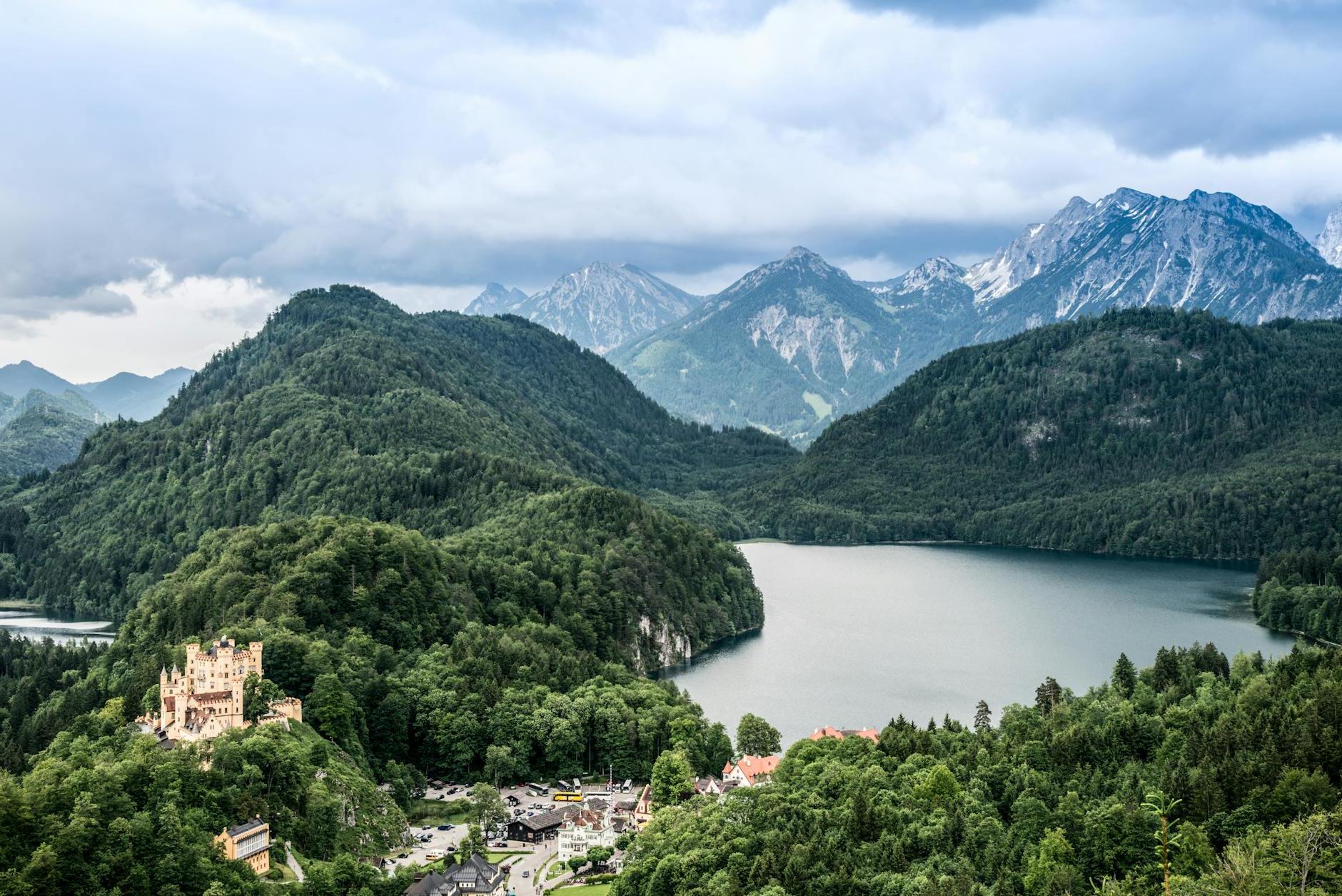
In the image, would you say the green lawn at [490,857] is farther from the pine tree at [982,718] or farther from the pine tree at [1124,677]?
the pine tree at [1124,677]

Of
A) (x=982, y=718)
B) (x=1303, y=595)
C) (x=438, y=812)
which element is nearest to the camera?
(x=438, y=812)

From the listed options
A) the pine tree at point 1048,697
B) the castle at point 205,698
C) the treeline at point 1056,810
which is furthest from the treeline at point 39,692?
the pine tree at point 1048,697

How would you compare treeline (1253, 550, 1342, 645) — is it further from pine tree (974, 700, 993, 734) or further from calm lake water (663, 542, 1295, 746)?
pine tree (974, 700, 993, 734)

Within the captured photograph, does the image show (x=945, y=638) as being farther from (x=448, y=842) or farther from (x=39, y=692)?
(x=39, y=692)

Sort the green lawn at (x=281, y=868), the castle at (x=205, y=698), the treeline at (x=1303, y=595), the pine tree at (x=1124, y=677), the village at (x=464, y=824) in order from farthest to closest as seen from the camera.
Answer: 1. the treeline at (x=1303, y=595)
2. the pine tree at (x=1124, y=677)
3. the castle at (x=205, y=698)
4. the village at (x=464, y=824)
5. the green lawn at (x=281, y=868)

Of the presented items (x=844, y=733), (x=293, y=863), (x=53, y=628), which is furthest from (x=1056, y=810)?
(x=53, y=628)

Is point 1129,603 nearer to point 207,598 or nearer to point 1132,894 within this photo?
point 207,598

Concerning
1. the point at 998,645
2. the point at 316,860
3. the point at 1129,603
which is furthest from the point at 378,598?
the point at 1129,603
